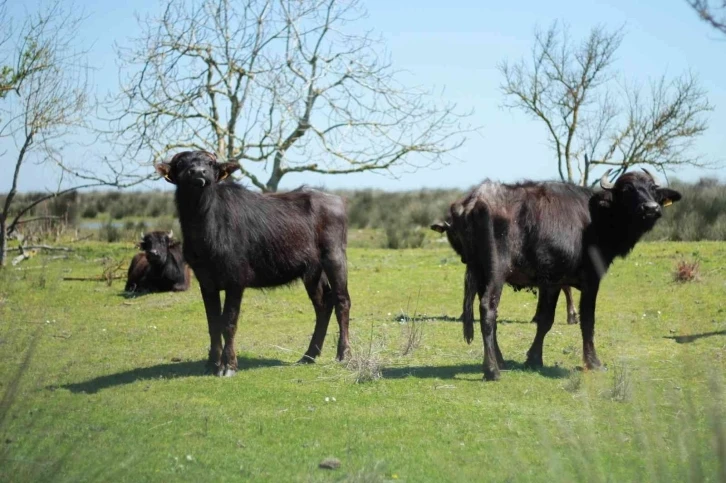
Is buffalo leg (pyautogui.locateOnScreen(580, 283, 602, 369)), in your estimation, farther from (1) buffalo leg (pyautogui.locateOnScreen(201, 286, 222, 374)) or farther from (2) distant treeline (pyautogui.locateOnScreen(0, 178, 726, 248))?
(2) distant treeline (pyautogui.locateOnScreen(0, 178, 726, 248))

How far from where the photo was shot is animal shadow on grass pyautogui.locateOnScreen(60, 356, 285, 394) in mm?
10539

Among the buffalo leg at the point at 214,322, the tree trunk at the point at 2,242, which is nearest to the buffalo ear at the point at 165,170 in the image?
the buffalo leg at the point at 214,322

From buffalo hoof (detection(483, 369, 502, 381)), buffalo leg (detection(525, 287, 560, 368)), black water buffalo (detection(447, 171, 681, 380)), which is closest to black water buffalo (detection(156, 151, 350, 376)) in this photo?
black water buffalo (detection(447, 171, 681, 380))

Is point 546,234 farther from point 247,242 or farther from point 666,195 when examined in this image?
point 247,242

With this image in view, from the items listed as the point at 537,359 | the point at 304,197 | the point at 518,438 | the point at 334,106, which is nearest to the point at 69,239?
the point at 334,106

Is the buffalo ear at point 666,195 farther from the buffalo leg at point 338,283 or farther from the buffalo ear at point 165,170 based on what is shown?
the buffalo ear at point 165,170

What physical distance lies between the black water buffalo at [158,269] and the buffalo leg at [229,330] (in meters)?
8.84

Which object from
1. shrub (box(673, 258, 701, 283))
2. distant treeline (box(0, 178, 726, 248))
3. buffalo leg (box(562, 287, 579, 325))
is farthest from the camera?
distant treeline (box(0, 178, 726, 248))

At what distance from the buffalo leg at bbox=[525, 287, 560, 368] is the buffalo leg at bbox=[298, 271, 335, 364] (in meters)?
2.90

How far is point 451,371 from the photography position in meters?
11.4

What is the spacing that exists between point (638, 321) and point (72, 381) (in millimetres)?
9164

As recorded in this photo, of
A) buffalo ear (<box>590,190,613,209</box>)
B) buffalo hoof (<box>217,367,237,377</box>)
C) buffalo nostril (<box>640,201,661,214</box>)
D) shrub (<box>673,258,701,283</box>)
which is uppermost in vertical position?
buffalo ear (<box>590,190,613,209</box>)

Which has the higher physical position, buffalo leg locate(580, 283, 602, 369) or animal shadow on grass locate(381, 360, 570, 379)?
buffalo leg locate(580, 283, 602, 369)

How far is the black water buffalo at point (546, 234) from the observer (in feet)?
35.0
